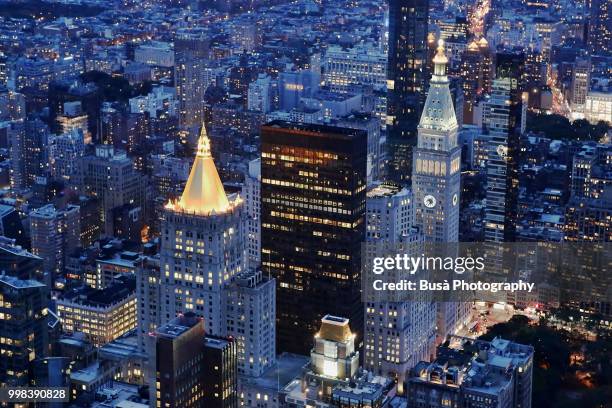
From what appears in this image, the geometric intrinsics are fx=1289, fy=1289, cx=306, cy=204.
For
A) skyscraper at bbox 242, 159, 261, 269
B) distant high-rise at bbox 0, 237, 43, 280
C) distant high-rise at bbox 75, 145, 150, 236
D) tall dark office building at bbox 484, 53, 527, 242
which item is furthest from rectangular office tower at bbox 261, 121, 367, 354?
distant high-rise at bbox 75, 145, 150, 236

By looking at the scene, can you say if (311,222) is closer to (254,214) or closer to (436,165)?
(254,214)

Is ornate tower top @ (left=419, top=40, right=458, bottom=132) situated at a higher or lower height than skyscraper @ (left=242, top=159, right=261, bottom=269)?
higher

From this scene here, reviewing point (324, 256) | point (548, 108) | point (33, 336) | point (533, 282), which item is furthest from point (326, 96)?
point (33, 336)

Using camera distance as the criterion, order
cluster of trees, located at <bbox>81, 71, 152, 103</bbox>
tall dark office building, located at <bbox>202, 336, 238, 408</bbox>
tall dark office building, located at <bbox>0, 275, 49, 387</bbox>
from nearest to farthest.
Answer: tall dark office building, located at <bbox>202, 336, 238, 408</bbox>, tall dark office building, located at <bbox>0, 275, 49, 387</bbox>, cluster of trees, located at <bbox>81, 71, 152, 103</bbox>

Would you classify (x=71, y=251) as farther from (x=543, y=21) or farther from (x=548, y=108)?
(x=543, y=21)

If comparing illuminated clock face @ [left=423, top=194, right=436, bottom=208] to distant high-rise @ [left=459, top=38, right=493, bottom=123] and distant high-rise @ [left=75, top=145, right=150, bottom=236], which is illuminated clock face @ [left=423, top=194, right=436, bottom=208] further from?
distant high-rise @ [left=459, top=38, right=493, bottom=123]

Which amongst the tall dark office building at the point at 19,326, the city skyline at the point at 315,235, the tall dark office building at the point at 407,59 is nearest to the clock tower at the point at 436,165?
the city skyline at the point at 315,235
